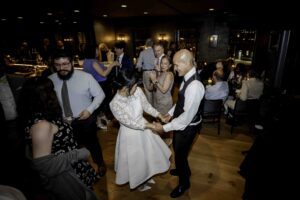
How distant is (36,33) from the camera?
30.2 ft

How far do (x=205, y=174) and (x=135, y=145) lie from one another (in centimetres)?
131

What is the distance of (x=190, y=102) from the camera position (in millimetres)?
2076

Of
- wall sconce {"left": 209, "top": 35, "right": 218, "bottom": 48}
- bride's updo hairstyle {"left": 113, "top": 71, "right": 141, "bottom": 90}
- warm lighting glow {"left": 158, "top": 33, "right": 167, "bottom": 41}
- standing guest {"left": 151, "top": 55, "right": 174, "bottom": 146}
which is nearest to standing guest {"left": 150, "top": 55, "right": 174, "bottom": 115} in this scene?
standing guest {"left": 151, "top": 55, "right": 174, "bottom": 146}

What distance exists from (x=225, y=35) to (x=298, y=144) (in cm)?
990

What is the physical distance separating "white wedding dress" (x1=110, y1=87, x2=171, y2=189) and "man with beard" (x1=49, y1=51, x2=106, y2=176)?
1.76 feet

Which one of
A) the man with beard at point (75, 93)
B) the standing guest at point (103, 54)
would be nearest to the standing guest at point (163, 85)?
the man with beard at point (75, 93)

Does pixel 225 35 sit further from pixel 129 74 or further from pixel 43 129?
pixel 43 129

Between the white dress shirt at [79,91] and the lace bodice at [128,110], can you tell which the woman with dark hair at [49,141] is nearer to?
the lace bodice at [128,110]

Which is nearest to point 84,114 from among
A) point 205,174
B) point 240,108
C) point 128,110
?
point 128,110

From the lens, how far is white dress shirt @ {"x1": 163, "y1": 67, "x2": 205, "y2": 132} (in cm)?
207

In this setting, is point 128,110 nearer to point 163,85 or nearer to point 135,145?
point 135,145

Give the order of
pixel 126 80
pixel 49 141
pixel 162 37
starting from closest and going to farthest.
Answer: pixel 49 141
pixel 126 80
pixel 162 37

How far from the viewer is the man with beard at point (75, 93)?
2354 mm

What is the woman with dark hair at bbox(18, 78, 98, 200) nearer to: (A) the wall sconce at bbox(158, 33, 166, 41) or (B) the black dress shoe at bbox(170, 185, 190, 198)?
(B) the black dress shoe at bbox(170, 185, 190, 198)
